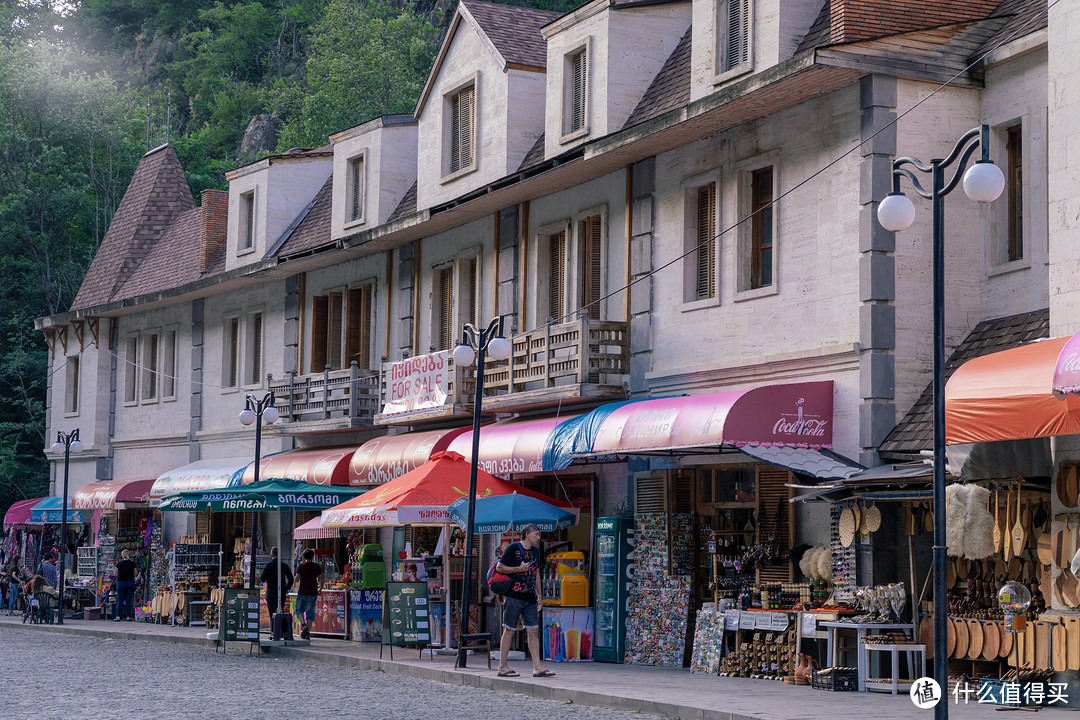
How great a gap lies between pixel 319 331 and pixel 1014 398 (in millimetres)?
20233

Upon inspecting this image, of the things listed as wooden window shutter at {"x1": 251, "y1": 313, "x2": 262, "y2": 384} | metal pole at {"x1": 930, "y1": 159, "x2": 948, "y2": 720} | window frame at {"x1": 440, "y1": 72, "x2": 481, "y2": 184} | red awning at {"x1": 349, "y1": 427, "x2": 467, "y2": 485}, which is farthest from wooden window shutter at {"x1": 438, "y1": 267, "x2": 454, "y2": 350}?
metal pole at {"x1": 930, "y1": 159, "x2": 948, "y2": 720}

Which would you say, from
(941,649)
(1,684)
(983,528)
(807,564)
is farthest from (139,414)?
(941,649)

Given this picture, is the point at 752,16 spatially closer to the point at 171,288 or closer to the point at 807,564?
the point at 807,564

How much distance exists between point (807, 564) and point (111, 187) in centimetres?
4210

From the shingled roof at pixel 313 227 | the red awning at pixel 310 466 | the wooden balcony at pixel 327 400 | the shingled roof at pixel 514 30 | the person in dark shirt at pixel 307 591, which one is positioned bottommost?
the person in dark shirt at pixel 307 591

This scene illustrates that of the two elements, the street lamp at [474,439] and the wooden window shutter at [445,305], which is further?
the wooden window shutter at [445,305]

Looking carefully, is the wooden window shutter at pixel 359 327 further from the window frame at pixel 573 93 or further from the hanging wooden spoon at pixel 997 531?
the hanging wooden spoon at pixel 997 531

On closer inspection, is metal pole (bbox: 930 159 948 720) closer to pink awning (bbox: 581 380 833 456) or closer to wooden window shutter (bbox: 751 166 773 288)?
pink awning (bbox: 581 380 833 456)

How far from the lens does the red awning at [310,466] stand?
28406mm

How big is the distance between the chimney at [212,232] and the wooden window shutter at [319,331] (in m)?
5.10

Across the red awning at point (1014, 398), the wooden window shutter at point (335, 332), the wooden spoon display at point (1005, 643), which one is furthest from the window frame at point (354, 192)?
the wooden spoon display at point (1005, 643)

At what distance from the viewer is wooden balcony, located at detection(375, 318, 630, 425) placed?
21812 millimetres

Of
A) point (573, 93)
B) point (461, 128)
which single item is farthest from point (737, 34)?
point (461, 128)

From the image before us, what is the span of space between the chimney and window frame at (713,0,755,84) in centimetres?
1836
